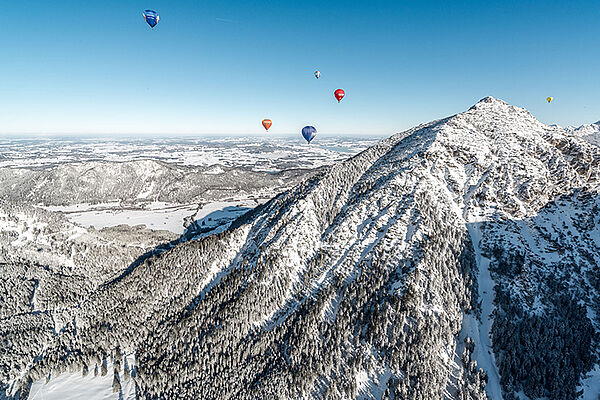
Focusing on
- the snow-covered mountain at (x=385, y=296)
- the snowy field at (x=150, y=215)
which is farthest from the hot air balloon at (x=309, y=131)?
the snowy field at (x=150, y=215)

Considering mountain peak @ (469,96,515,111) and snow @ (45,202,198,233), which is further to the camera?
snow @ (45,202,198,233)

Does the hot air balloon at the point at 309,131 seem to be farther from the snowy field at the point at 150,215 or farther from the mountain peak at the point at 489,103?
the snowy field at the point at 150,215

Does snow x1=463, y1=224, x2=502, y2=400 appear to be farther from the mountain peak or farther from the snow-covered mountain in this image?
the mountain peak

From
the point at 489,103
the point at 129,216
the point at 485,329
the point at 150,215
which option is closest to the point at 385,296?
the point at 485,329

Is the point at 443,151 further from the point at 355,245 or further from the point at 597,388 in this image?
the point at 597,388

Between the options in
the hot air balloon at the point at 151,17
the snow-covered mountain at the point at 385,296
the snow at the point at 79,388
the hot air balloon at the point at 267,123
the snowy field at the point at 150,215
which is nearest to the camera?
the snow-covered mountain at the point at 385,296

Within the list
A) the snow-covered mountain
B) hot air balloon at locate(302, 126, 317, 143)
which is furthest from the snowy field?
hot air balloon at locate(302, 126, 317, 143)
